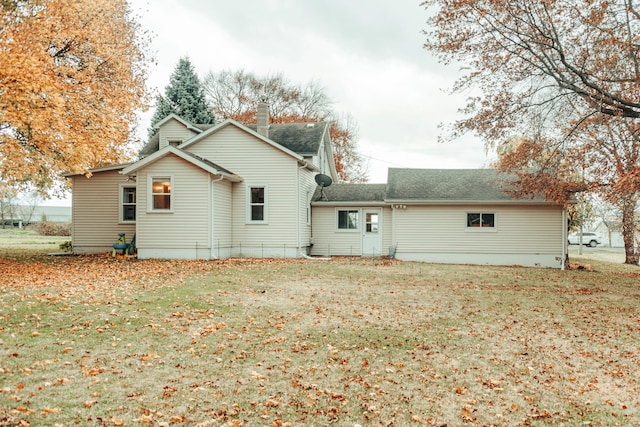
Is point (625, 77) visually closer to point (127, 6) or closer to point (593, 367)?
point (593, 367)

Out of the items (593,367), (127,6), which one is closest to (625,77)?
(593,367)

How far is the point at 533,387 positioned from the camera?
18.8 feet

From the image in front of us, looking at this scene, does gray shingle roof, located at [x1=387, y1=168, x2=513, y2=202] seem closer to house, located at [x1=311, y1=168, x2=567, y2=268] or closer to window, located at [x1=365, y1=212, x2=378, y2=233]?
house, located at [x1=311, y1=168, x2=567, y2=268]

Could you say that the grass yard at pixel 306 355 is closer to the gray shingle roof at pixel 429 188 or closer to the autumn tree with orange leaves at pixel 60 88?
the autumn tree with orange leaves at pixel 60 88

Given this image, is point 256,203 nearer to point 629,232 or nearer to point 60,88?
point 60,88

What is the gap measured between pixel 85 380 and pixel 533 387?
518 centimetres

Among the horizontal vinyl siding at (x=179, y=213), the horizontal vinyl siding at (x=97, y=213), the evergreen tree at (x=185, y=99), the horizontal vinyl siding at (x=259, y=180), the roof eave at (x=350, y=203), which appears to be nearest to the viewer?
the horizontal vinyl siding at (x=179, y=213)

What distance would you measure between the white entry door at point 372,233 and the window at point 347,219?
18.7 inches

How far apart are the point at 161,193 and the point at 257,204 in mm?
4165

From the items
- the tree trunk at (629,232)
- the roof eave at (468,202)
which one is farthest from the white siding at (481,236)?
the tree trunk at (629,232)

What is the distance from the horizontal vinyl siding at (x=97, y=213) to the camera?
20953 mm

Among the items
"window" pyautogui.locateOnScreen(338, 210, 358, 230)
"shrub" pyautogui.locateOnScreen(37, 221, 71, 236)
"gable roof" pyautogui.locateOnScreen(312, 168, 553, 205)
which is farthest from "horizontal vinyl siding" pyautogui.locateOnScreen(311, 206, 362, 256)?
"shrub" pyautogui.locateOnScreen(37, 221, 71, 236)

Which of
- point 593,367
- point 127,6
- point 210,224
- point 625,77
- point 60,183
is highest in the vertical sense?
point 127,6

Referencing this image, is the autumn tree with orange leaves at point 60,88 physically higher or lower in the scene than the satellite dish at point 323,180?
higher
